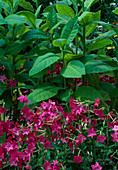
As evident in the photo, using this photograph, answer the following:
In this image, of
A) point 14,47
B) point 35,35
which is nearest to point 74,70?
point 35,35

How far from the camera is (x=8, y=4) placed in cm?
209

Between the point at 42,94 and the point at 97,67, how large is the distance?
47 cm

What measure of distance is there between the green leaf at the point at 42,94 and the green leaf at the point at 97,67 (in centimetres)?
31

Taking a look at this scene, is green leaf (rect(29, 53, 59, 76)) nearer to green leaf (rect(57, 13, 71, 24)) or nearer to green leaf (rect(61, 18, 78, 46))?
green leaf (rect(61, 18, 78, 46))

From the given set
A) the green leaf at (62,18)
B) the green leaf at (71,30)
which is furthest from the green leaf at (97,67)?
the green leaf at (62,18)

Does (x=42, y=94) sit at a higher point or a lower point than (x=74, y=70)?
lower

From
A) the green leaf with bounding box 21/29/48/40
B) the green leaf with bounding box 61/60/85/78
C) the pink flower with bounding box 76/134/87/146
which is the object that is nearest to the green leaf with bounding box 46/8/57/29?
the green leaf with bounding box 21/29/48/40

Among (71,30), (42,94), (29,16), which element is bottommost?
(42,94)

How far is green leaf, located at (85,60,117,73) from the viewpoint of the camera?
6.23ft

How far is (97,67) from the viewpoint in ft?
6.36

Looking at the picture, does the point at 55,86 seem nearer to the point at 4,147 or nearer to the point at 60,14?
the point at 60,14

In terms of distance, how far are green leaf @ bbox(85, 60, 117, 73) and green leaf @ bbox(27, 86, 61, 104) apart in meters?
0.31

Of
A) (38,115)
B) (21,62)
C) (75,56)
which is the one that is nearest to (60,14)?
(75,56)

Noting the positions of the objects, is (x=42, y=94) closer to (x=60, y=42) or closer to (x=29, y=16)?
(x=60, y=42)
